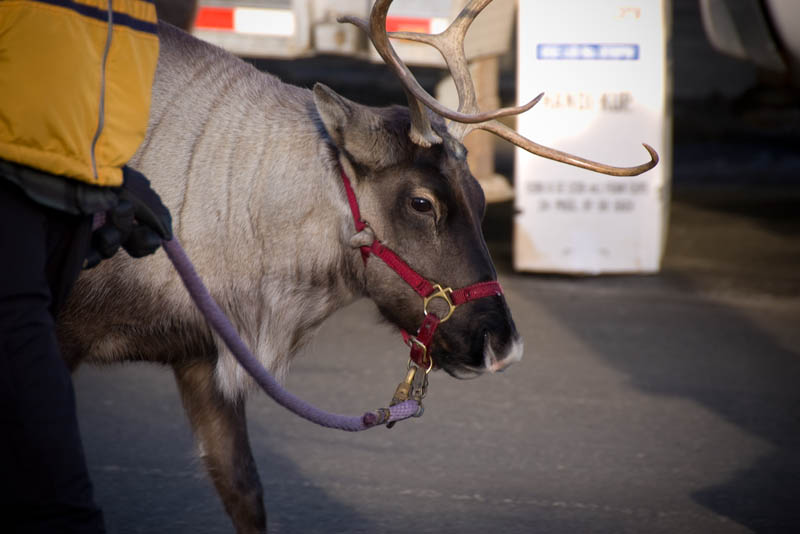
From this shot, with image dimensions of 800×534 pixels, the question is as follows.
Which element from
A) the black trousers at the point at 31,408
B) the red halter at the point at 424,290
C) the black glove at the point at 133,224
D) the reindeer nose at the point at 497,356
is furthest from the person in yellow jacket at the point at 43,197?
the reindeer nose at the point at 497,356

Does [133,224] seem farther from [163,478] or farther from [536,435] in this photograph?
[536,435]

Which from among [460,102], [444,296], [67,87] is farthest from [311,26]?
[67,87]

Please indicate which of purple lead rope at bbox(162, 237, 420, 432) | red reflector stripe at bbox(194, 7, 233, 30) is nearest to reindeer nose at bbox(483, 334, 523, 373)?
purple lead rope at bbox(162, 237, 420, 432)

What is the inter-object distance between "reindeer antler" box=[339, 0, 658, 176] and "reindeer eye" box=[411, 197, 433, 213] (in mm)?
153

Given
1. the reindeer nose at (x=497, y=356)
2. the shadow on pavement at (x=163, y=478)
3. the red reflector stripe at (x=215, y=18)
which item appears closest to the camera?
the reindeer nose at (x=497, y=356)

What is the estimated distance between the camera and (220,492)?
3115mm

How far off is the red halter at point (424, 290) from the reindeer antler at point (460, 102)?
27 centimetres

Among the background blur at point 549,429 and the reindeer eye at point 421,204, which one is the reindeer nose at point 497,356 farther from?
the background blur at point 549,429

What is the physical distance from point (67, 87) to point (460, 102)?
4.64 ft

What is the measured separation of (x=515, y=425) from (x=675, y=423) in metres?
0.67

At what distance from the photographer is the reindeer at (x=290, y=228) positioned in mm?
2801

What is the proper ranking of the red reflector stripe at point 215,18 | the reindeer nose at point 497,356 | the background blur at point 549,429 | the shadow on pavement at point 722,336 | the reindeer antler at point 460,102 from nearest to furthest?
the reindeer antler at point 460,102, the reindeer nose at point 497,356, the background blur at point 549,429, the shadow on pavement at point 722,336, the red reflector stripe at point 215,18

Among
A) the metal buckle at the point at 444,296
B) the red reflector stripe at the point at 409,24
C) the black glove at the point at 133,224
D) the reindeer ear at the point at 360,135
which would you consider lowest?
the red reflector stripe at the point at 409,24

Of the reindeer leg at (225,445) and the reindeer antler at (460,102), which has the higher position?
the reindeer antler at (460,102)
